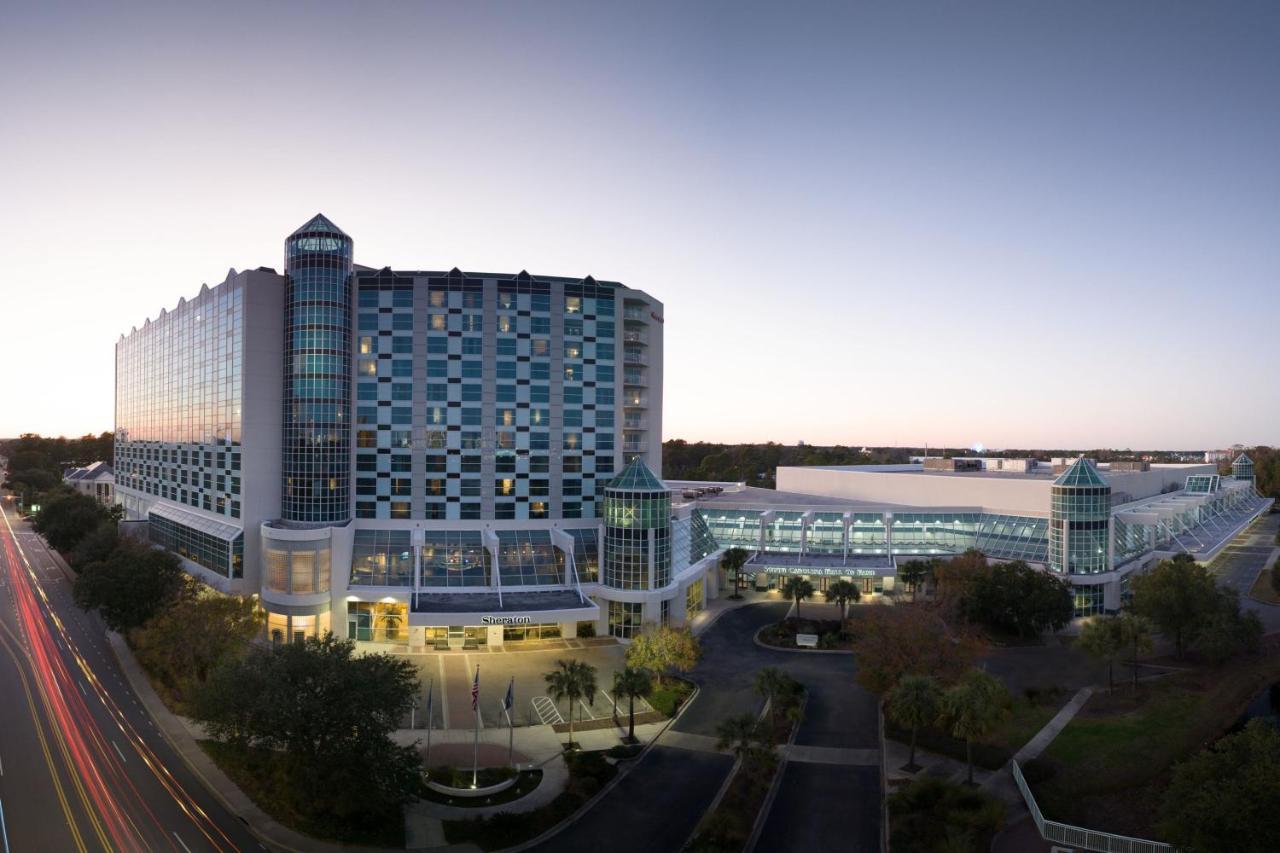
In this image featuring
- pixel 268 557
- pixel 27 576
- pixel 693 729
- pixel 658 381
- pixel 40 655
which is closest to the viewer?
pixel 693 729

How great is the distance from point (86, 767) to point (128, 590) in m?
26.6

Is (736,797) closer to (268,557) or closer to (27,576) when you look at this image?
(268,557)

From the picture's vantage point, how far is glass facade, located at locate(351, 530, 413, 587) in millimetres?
75000

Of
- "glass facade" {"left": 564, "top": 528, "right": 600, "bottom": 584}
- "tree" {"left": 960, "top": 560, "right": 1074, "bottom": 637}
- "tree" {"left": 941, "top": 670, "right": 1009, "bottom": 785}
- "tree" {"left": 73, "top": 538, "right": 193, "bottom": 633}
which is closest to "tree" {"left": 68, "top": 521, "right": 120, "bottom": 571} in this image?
"tree" {"left": 73, "top": 538, "right": 193, "bottom": 633}

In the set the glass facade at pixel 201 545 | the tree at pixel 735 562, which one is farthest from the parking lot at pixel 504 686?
the glass facade at pixel 201 545

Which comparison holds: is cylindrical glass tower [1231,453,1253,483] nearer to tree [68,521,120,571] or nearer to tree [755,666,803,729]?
tree [755,666,803,729]

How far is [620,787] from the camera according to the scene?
4288 centimetres

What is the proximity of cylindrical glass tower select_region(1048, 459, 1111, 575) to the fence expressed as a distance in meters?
53.3

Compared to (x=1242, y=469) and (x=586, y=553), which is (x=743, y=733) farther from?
(x=1242, y=469)

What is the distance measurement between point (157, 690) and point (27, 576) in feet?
231

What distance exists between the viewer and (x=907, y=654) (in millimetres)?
50469

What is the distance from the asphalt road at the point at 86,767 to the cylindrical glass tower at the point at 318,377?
23.3 meters

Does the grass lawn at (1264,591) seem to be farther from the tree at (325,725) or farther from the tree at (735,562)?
the tree at (325,725)

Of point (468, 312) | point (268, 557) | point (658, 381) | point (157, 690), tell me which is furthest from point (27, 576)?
point (658, 381)
